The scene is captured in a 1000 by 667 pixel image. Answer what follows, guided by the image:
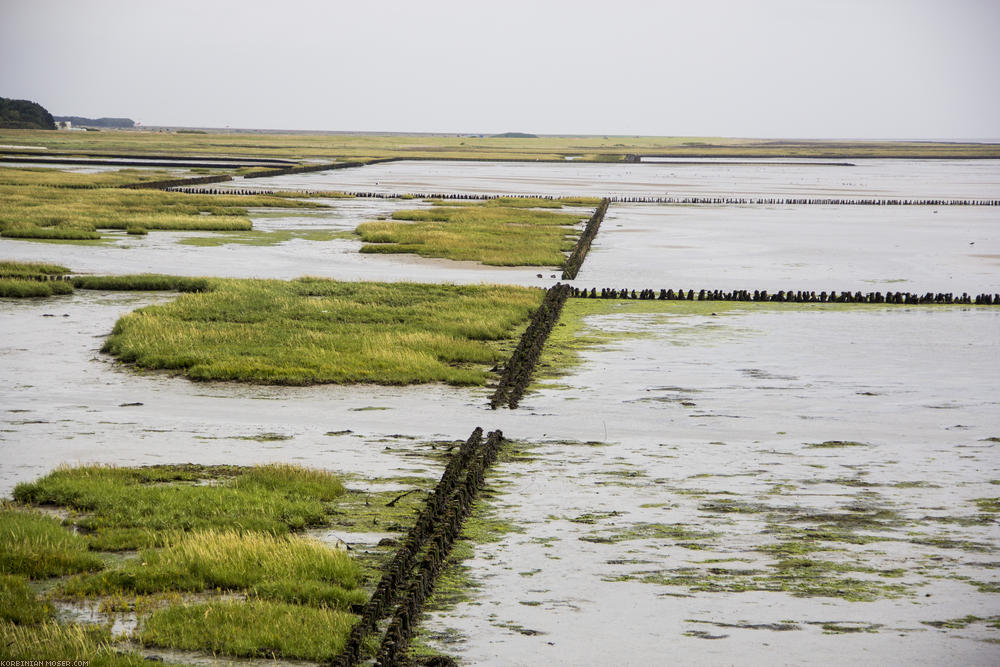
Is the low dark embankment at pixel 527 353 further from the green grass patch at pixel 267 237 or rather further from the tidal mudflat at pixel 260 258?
the green grass patch at pixel 267 237

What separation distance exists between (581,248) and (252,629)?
30824 millimetres

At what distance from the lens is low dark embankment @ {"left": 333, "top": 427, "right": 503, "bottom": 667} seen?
8.23 meters

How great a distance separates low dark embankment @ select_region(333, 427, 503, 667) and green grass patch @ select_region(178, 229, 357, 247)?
2774 cm

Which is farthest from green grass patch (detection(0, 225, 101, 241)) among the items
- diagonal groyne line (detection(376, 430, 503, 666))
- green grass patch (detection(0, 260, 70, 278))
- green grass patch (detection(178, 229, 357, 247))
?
diagonal groyne line (detection(376, 430, 503, 666))

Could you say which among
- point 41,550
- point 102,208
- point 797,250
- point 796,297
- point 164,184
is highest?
point 164,184

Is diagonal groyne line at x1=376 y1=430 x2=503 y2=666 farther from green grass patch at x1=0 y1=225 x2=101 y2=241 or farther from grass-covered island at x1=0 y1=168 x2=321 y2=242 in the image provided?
grass-covered island at x1=0 y1=168 x2=321 y2=242

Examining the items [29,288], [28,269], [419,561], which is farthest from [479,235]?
[419,561]

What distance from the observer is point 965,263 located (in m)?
37.4

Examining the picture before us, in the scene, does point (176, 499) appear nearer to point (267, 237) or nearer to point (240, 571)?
point (240, 571)

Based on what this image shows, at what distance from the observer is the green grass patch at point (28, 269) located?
2827 cm

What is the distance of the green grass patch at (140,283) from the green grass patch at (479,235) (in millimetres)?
10379

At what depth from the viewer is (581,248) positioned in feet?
126

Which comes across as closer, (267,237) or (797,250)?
(797,250)

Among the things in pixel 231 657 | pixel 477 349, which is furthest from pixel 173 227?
pixel 231 657
